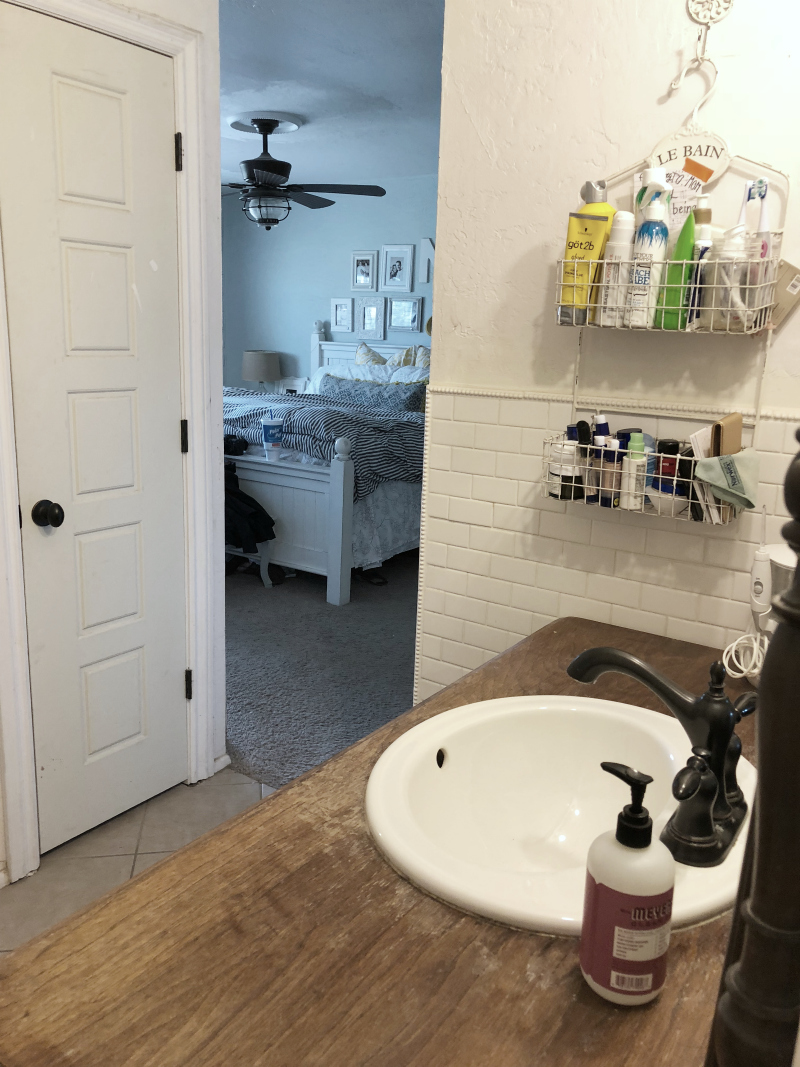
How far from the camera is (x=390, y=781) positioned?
3.44 feet

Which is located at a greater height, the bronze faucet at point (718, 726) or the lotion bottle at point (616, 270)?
the lotion bottle at point (616, 270)

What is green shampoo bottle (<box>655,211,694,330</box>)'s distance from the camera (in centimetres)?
139

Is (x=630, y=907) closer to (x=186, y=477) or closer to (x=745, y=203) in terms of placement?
(x=745, y=203)

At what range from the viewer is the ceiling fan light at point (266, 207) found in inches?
196

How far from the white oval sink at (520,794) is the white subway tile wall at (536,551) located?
0.41 metres

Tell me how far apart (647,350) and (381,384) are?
487 cm

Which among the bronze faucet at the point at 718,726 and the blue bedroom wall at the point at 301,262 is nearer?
the bronze faucet at the point at 718,726

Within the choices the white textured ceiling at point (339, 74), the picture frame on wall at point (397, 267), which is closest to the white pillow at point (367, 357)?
the picture frame on wall at point (397, 267)

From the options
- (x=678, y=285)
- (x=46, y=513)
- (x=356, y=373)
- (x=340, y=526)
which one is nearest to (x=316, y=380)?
(x=356, y=373)

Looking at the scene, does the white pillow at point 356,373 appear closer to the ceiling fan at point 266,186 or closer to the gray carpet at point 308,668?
the ceiling fan at point 266,186

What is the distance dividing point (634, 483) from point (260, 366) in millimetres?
6807

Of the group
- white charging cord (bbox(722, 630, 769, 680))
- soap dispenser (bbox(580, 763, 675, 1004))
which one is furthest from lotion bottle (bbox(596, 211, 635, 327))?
soap dispenser (bbox(580, 763, 675, 1004))

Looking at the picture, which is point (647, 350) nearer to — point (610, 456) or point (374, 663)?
point (610, 456)

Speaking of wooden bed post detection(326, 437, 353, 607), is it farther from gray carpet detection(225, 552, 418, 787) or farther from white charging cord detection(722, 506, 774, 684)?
white charging cord detection(722, 506, 774, 684)
